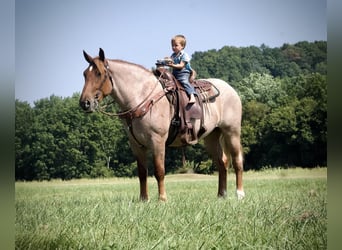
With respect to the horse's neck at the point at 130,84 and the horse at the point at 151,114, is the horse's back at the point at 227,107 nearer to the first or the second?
the horse at the point at 151,114

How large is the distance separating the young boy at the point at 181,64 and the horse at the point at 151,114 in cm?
20

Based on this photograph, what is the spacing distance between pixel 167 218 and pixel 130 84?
121 centimetres

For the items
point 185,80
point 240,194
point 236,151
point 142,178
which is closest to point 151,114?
point 185,80

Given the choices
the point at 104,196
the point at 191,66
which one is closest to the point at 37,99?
the point at 104,196

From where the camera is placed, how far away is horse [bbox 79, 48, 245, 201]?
3.33m

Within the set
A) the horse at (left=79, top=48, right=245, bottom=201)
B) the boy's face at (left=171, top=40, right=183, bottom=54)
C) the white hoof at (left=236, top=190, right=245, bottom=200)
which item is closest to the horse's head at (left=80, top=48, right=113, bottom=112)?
the horse at (left=79, top=48, right=245, bottom=201)

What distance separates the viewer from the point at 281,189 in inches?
135

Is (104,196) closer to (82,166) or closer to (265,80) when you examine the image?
(82,166)

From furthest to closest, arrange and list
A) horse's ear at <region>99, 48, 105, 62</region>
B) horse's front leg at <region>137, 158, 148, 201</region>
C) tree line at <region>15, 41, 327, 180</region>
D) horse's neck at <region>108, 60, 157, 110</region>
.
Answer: horse's neck at <region>108, 60, 157, 110</region> < horse's front leg at <region>137, 158, 148, 201</region> < horse's ear at <region>99, 48, 105, 62</region> < tree line at <region>15, 41, 327, 180</region>

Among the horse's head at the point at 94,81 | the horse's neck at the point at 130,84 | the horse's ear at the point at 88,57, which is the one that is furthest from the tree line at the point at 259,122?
the horse's neck at the point at 130,84

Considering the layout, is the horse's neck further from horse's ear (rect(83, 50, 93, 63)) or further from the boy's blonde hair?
the boy's blonde hair

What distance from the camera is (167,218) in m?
2.92

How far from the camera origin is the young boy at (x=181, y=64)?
9.49ft

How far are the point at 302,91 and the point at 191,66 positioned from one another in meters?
0.97
